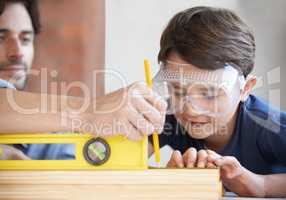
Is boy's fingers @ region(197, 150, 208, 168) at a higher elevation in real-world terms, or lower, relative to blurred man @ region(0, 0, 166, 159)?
lower

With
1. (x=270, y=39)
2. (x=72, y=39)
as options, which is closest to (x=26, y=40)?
(x=72, y=39)

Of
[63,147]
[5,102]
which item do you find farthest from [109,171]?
[63,147]

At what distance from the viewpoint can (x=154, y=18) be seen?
1.51 m

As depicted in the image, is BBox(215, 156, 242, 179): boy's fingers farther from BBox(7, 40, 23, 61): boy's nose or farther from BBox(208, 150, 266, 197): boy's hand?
BBox(7, 40, 23, 61): boy's nose

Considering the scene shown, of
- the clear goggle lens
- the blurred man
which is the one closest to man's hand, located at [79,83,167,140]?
the blurred man

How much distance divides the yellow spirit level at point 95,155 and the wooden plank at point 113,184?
0.02 meters

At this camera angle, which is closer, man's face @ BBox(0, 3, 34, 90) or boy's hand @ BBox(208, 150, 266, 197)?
boy's hand @ BBox(208, 150, 266, 197)

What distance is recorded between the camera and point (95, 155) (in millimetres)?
522

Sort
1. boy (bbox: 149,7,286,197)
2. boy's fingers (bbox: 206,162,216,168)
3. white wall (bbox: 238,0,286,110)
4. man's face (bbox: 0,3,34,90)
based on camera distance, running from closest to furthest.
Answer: boy's fingers (bbox: 206,162,216,168)
boy (bbox: 149,7,286,197)
white wall (bbox: 238,0,286,110)
man's face (bbox: 0,3,34,90)

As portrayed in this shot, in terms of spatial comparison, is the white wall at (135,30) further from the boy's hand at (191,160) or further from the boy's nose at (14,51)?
the boy's hand at (191,160)

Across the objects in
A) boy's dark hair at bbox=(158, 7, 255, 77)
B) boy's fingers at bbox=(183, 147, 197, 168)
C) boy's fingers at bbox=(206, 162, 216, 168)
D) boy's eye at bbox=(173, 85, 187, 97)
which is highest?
boy's dark hair at bbox=(158, 7, 255, 77)

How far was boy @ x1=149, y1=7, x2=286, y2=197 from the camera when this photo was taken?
0.75 metres

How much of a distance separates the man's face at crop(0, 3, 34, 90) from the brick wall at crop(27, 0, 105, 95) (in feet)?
0.12

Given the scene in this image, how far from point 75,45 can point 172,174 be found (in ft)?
3.91
